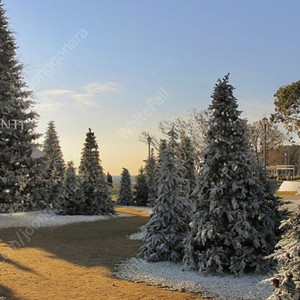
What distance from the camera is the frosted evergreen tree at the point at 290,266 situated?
15.2 ft

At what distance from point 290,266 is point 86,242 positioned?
9069 mm

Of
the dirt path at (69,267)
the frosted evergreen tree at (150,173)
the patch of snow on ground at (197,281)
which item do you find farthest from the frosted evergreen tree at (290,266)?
the frosted evergreen tree at (150,173)

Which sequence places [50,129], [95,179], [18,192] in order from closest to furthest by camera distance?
[18,192], [95,179], [50,129]

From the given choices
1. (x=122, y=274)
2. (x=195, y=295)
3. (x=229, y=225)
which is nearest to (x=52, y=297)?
(x=122, y=274)

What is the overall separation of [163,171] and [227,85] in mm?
2933

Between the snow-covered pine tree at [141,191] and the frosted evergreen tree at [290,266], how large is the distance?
2686cm

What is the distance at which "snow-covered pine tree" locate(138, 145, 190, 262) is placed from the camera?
9477mm

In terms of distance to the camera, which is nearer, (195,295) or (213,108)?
(195,295)

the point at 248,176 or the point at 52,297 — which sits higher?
the point at 248,176

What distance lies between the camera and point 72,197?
71.2 feet

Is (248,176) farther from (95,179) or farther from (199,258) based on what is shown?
(95,179)

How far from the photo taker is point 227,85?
8.62 m

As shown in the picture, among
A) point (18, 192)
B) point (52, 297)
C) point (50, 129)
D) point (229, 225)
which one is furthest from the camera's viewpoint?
point (50, 129)

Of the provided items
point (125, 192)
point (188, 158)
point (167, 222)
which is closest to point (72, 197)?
point (188, 158)
